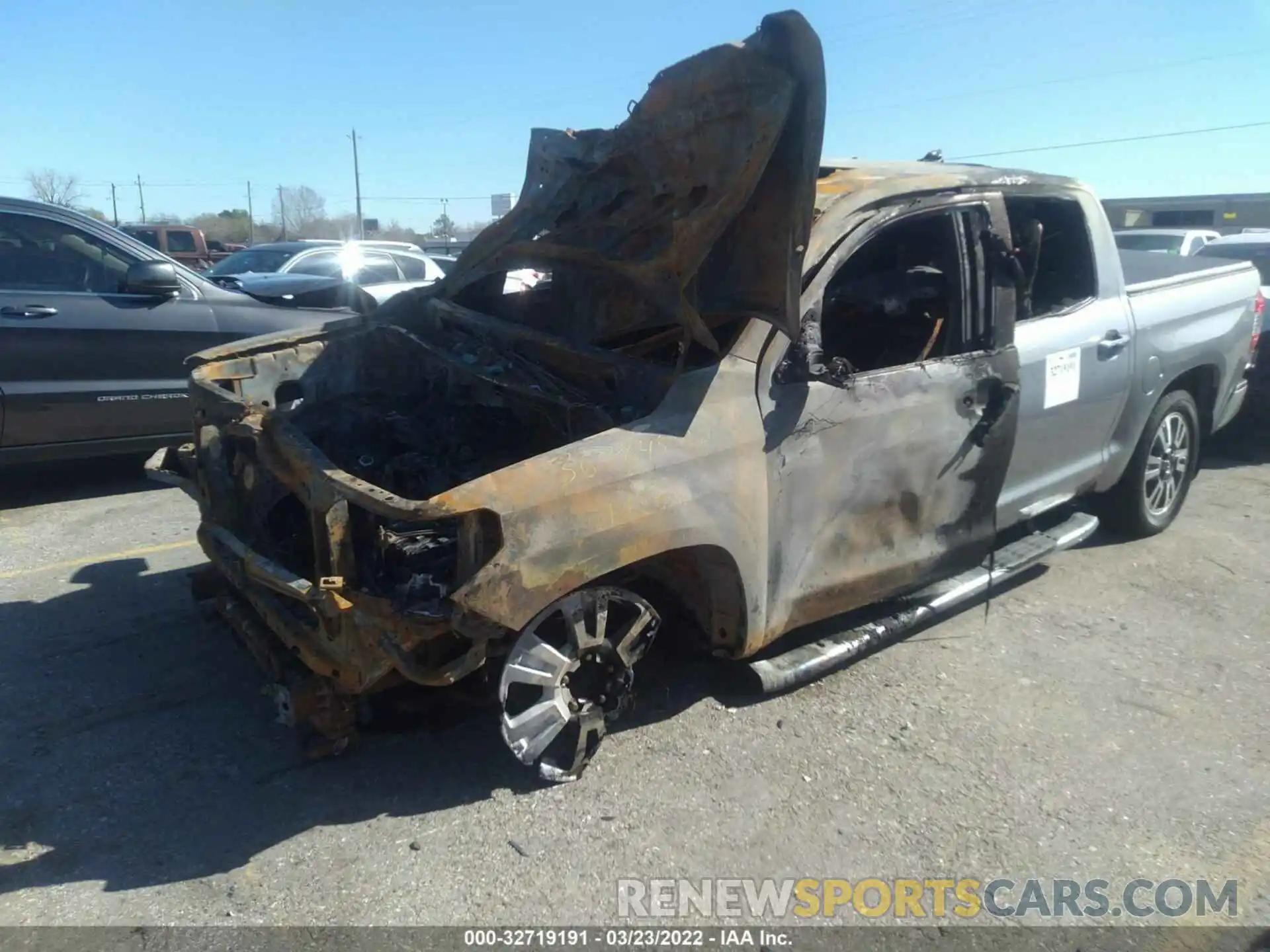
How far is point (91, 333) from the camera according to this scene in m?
6.00

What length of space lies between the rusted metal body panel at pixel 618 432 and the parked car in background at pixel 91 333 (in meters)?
2.27

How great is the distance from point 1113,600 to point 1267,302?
16.8ft

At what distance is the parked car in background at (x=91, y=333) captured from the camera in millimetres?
5801

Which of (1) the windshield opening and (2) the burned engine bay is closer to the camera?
(2) the burned engine bay

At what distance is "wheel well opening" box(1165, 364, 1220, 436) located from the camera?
226 inches

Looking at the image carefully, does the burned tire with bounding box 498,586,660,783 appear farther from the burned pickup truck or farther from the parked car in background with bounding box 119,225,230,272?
the parked car in background with bounding box 119,225,230,272

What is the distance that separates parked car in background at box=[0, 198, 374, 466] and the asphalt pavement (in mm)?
1553

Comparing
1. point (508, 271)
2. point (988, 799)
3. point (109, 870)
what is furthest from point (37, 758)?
point (988, 799)

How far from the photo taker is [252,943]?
8.33 feet

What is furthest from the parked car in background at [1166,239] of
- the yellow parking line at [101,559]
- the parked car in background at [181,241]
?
the parked car in background at [181,241]

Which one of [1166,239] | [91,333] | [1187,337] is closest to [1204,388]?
[1187,337]

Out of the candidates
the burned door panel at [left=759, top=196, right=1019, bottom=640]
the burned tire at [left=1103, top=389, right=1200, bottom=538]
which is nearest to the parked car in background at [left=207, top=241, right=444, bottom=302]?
the burned door panel at [left=759, top=196, right=1019, bottom=640]

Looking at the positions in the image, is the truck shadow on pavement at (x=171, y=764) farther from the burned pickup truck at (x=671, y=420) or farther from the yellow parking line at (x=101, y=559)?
the yellow parking line at (x=101, y=559)

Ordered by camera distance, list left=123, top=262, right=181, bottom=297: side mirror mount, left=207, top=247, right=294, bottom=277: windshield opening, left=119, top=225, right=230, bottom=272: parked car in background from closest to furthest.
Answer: left=123, top=262, right=181, bottom=297: side mirror mount, left=207, top=247, right=294, bottom=277: windshield opening, left=119, top=225, right=230, bottom=272: parked car in background
